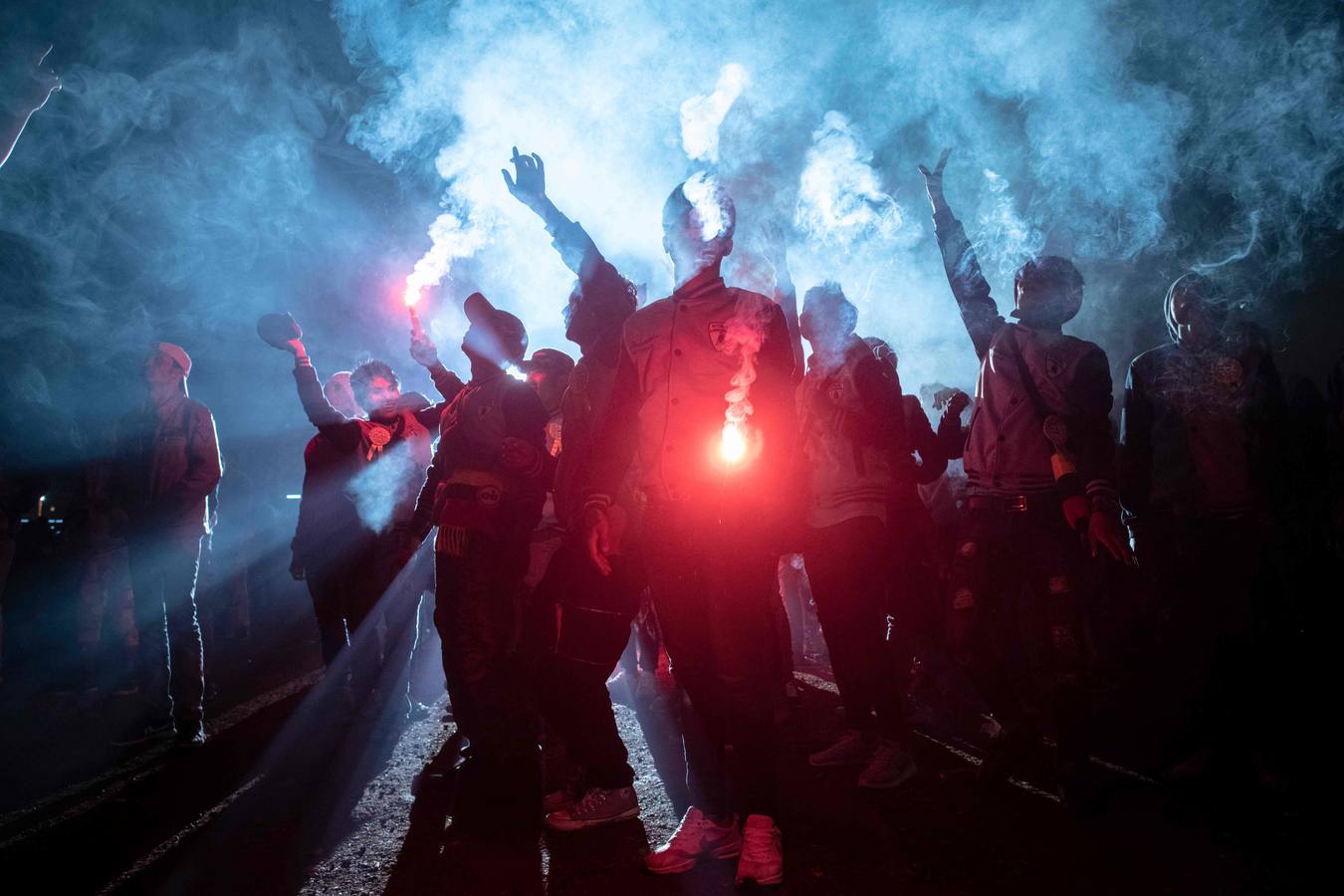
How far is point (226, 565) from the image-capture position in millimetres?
10773

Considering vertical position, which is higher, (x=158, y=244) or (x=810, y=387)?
(x=158, y=244)

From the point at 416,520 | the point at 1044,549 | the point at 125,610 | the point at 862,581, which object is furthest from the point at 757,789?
the point at 125,610

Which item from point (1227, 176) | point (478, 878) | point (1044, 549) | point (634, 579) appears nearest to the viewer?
point (478, 878)

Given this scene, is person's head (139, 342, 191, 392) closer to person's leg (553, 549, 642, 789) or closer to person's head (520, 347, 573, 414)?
person's head (520, 347, 573, 414)

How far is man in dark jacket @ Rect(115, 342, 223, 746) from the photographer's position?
4730mm

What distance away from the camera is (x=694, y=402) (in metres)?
2.82

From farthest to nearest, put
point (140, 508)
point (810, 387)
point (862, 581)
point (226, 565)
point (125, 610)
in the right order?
point (226, 565) → point (125, 610) → point (140, 508) → point (810, 387) → point (862, 581)

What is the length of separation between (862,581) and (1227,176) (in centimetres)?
660

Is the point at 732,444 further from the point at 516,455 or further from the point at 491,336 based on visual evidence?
the point at 491,336

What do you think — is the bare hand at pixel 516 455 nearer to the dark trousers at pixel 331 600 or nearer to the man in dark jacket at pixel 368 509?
the man in dark jacket at pixel 368 509

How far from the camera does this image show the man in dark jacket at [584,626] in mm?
2969

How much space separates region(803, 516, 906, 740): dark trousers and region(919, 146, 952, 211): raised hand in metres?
2.14

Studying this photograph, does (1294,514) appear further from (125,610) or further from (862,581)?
(125,610)

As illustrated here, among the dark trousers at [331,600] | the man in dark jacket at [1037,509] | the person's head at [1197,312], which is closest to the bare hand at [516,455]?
the man in dark jacket at [1037,509]
